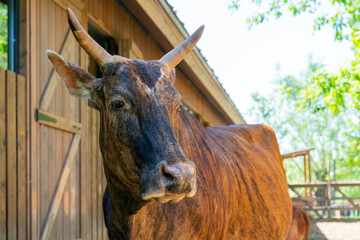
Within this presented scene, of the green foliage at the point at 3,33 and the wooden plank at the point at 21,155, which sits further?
the green foliage at the point at 3,33

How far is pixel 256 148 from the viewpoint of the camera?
5.56 meters

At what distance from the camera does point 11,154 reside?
459 centimetres

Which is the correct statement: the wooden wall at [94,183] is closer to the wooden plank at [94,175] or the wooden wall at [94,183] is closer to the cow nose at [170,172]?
the wooden plank at [94,175]

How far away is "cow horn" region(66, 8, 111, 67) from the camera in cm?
315

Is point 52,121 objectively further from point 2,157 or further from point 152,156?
point 152,156

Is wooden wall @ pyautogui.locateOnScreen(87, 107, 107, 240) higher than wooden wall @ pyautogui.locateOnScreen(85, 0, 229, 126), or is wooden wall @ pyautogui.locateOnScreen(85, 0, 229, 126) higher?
wooden wall @ pyautogui.locateOnScreen(85, 0, 229, 126)

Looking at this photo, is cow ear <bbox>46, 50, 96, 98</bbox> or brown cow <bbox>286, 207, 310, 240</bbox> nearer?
cow ear <bbox>46, 50, 96, 98</bbox>

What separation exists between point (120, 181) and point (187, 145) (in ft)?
1.91

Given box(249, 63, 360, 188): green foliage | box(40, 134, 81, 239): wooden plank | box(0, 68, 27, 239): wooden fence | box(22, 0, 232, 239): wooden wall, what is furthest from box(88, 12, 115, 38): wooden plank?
box(249, 63, 360, 188): green foliage

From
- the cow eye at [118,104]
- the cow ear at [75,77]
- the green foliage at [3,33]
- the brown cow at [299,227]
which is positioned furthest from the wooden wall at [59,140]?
the brown cow at [299,227]

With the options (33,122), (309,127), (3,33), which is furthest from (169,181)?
(309,127)

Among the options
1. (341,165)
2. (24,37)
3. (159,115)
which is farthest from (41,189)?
(341,165)

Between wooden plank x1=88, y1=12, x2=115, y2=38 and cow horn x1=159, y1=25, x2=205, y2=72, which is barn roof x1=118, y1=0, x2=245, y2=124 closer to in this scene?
wooden plank x1=88, y1=12, x2=115, y2=38

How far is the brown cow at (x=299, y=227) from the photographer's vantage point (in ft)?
34.4
